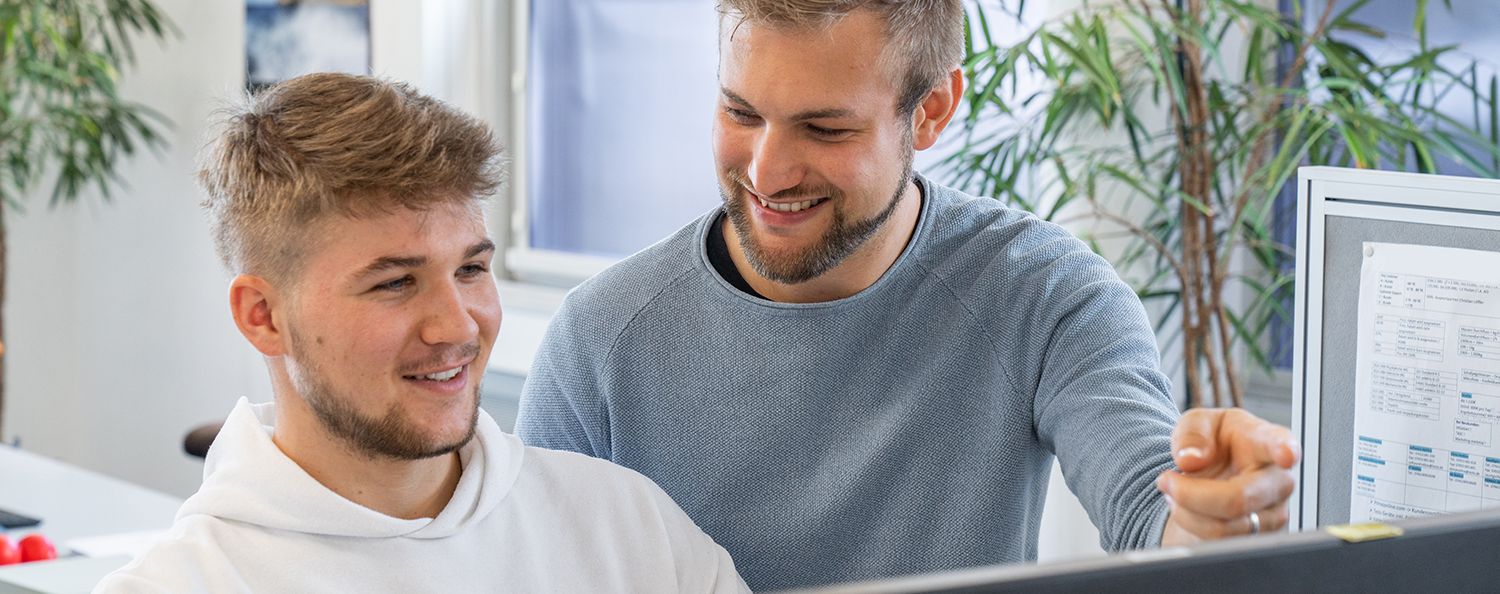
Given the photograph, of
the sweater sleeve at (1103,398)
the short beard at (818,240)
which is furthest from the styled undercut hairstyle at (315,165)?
the sweater sleeve at (1103,398)

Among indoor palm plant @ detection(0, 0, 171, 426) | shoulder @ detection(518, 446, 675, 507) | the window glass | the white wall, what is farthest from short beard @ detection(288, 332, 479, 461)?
the white wall

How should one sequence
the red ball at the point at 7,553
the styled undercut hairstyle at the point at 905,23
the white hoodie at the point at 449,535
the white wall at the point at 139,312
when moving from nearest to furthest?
the white hoodie at the point at 449,535, the styled undercut hairstyle at the point at 905,23, the red ball at the point at 7,553, the white wall at the point at 139,312

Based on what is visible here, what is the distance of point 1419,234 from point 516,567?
32.9 inches

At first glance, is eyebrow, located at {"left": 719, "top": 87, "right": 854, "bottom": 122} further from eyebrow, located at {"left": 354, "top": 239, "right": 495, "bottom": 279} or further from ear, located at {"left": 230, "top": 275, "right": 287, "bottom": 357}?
ear, located at {"left": 230, "top": 275, "right": 287, "bottom": 357}

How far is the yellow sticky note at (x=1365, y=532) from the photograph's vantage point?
539mm

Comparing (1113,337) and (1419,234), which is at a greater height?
(1419,234)

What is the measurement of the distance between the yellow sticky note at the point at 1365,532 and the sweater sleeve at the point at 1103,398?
44 centimetres

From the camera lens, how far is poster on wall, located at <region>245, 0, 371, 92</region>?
371 centimetres

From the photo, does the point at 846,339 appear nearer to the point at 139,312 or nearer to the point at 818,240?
the point at 818,240

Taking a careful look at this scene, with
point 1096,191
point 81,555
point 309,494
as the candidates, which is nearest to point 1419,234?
point 309,494

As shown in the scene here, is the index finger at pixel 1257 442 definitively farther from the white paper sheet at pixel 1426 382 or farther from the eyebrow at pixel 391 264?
the eyebrow at pixel 391 264

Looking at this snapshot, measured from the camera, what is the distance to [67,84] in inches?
153

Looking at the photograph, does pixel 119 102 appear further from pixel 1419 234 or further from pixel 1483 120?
pixel 1419 234

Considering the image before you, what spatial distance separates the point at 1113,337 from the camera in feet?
4.07
